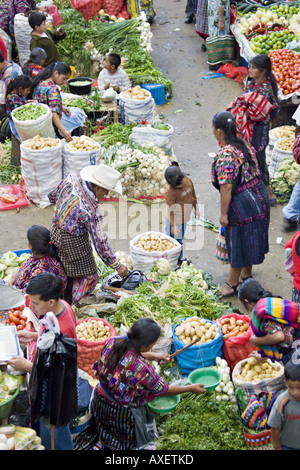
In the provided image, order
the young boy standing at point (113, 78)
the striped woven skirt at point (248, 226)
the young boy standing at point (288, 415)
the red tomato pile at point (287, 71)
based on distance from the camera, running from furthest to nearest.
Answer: the young boy standing at point (113, 78) → the red tomato pile at point (287, 71) → the striped woven skirt at point (248, 226) → the young boy standing at point (288, 415)

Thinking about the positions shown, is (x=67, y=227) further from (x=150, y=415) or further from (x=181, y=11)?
(x=181, y=11)

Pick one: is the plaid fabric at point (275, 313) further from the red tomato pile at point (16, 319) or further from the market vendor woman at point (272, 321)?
the red tomato pile at point (16, 319)

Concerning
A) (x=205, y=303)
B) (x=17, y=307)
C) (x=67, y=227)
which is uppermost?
(x=67, y=227)

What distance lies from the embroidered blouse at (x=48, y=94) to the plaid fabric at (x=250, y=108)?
2.18 m

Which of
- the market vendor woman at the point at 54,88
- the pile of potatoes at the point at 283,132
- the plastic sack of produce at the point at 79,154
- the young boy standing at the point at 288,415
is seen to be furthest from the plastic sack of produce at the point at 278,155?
the young boy standing at the point at 288,415

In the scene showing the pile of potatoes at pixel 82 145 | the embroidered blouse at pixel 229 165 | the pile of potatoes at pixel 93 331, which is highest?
the embroidered blouse at pixel 229 165

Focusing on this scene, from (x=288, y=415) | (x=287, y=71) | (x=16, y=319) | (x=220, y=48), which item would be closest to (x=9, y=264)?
(x=16, y=319)

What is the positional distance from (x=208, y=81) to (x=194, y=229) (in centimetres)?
446

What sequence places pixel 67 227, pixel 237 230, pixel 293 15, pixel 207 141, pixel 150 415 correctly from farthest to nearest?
1. pixel 293 15
2. pixel 207 141
3. pixel 237 230
4. pixel 67 227
5. pixel 150 415

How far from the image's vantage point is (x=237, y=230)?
565cm

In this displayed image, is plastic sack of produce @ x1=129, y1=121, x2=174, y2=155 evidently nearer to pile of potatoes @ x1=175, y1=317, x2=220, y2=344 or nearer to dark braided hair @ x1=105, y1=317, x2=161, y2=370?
pile of potatoes @ x1=175, y1=317, x2=220, y2=344

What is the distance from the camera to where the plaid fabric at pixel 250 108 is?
250 inches

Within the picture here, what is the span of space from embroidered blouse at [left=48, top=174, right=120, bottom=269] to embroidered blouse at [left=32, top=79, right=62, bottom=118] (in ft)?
9.06

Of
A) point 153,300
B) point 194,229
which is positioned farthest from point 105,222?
point 153,300
